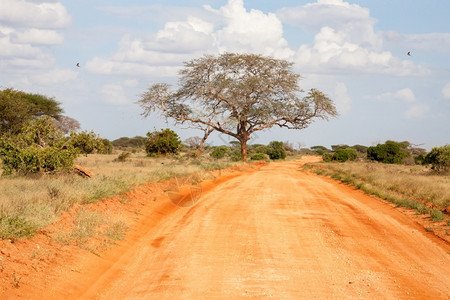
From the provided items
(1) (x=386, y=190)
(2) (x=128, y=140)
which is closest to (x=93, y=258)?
(1) (x=386, y=190)

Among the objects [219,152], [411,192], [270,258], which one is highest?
[219,152]

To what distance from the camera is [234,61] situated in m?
41.4

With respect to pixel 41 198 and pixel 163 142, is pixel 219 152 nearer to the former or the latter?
pixel 163 142

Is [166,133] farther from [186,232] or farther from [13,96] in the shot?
[186,232]

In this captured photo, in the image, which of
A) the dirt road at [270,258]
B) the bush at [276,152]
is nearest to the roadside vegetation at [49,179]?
the dirt road at [270,258]

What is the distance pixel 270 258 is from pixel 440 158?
2415 centimetres

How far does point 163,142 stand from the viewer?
38406 mm

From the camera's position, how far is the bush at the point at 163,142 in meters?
38.5

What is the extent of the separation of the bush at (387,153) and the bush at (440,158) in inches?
443

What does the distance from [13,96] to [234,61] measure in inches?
762

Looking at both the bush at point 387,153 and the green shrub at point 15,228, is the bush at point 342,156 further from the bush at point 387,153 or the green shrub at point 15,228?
the green shrub at point 15,228

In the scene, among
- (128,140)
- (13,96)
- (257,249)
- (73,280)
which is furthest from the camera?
(128,140)

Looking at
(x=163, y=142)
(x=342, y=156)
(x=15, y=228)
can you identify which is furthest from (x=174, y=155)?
(x=15, y=228)

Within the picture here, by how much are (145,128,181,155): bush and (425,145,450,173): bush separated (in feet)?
64.9
